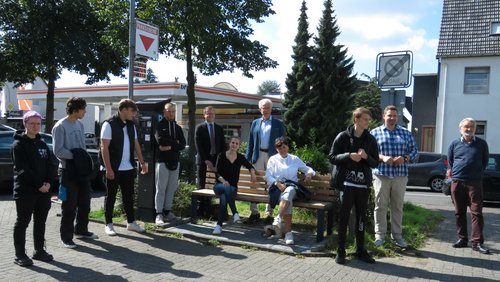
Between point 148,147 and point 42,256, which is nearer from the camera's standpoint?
point 42,256

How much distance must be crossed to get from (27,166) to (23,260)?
3.55ft

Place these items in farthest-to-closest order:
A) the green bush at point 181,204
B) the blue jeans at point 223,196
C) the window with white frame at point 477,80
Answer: the window with white frame at point 477,80 → the green bush at point 181,204 → the blue jeans at point 223,196

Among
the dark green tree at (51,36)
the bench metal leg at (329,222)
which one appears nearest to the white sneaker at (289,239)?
the bench metal leg at (329,222)

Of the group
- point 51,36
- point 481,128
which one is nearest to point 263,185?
point 51,36

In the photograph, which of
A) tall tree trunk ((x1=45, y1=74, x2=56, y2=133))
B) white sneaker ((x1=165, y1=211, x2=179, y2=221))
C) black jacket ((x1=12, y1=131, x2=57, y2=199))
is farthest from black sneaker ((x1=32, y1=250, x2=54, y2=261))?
tall tree trunk ((x1=45, y1=74, x2=56, y2=133))

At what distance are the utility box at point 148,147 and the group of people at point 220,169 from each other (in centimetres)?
18

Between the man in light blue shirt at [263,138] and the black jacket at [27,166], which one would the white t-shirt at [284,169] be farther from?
the black jacket at [27,166]

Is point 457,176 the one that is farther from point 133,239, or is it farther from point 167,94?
point 167,94

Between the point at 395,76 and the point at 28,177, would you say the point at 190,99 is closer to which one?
the point at 395,76

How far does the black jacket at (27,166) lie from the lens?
5.16m

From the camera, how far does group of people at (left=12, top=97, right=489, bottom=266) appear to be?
5.34 metres

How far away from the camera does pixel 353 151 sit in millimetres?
5742

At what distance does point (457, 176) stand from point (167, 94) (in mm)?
21089

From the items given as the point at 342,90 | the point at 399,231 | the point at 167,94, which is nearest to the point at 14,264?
the point at 399,231
